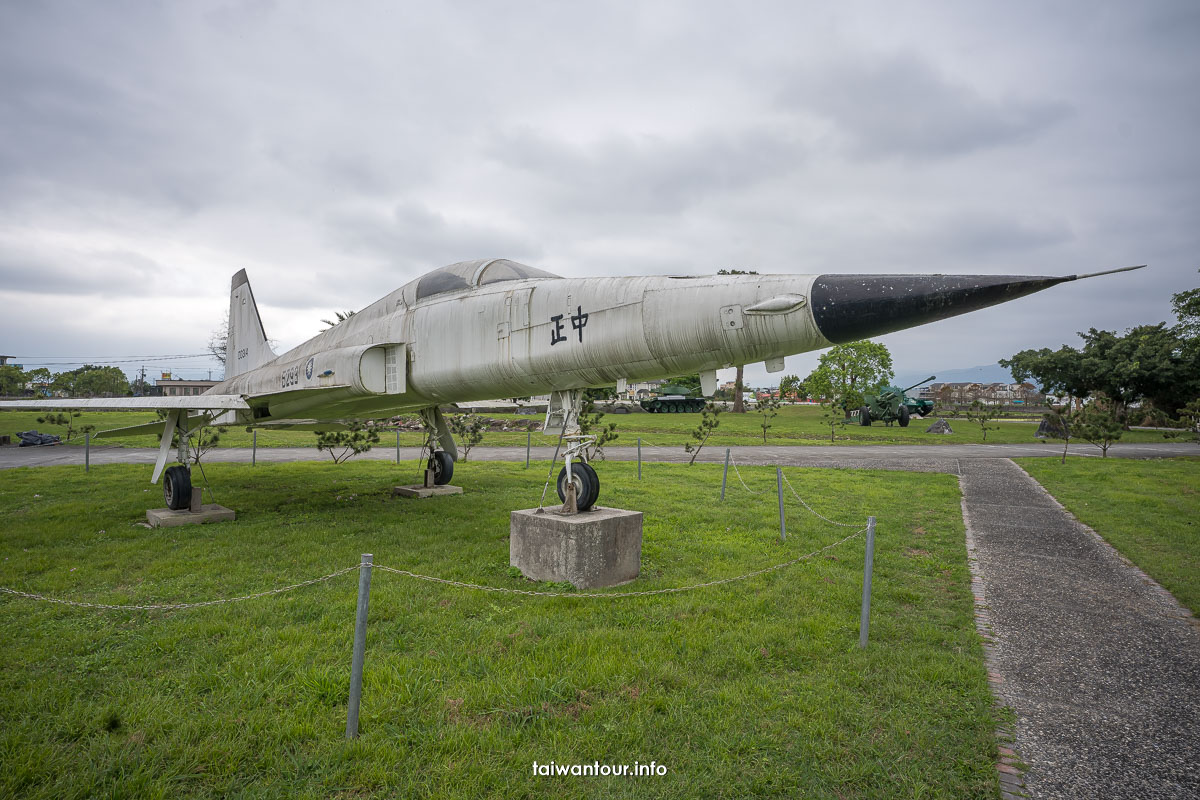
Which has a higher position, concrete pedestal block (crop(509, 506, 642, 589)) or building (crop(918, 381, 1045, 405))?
building (crop(918, 381, 1045, 405))

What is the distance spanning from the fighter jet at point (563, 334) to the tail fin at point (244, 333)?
312 centimetres

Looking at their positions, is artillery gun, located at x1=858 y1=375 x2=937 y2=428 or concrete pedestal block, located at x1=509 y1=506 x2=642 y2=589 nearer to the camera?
concrete pedestal block, located at x1=509 y1=506 x2=642 y2=589

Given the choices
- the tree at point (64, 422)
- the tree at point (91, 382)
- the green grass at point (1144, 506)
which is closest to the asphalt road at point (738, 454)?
the tree at point (64, 422)

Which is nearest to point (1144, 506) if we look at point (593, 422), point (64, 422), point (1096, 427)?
point (593, 422)

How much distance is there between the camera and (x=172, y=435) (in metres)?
9.55

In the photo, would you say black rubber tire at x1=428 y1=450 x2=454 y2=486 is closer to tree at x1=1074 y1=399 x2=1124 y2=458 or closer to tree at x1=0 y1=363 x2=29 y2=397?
tree at x1=1074 y1=399 x2=1124 y2=458

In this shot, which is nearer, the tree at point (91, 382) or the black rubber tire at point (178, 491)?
the black rubber tire at point (178, 491)

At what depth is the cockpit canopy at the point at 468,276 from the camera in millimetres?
6609

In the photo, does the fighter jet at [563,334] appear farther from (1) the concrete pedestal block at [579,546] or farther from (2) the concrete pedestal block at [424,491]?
(2) the concrete pedestal block at [424,491]

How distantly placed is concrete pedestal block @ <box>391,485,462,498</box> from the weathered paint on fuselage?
2.90 metres

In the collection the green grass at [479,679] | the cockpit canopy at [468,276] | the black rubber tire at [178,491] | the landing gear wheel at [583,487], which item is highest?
the cockpit canopy at [468,276]

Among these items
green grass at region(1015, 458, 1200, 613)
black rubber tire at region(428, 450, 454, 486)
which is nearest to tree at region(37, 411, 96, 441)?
black rubber tire at region(428, 450, 454, 486)

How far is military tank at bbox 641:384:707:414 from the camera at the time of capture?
5009cm

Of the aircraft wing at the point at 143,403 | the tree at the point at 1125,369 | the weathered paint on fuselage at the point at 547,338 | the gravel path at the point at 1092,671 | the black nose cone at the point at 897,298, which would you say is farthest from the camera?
the tree at the point at 1125,369
